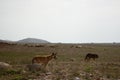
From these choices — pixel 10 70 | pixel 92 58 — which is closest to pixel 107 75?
pixel 10 70

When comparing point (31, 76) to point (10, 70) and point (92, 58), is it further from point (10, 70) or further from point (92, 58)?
point (92, 58)

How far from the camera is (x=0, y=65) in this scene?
57.4 feet

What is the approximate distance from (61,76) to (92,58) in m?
16.9

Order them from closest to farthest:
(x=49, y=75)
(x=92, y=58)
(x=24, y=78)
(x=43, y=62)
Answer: (x=24, y=78)
(x=49, y=75)
(x=43, y=62)
(x=92, y=58)

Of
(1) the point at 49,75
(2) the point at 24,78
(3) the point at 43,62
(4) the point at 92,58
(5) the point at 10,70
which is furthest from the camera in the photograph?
(4) the point at 92,58

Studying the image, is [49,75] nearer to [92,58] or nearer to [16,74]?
[16,74]

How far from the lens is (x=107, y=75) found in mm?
16547

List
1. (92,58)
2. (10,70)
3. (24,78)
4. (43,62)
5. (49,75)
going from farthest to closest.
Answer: (92,58), (43,62), (10,70), (49,75), (24,78)

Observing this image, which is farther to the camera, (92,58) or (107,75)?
(92,58)

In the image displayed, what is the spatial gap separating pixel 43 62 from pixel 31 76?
496cm

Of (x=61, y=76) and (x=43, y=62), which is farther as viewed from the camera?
(x=43, y=62)

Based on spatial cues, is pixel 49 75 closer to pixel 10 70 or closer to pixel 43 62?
pixel 10 70

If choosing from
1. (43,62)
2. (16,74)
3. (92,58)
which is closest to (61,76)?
(16,74)

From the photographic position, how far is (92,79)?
1488 cm
